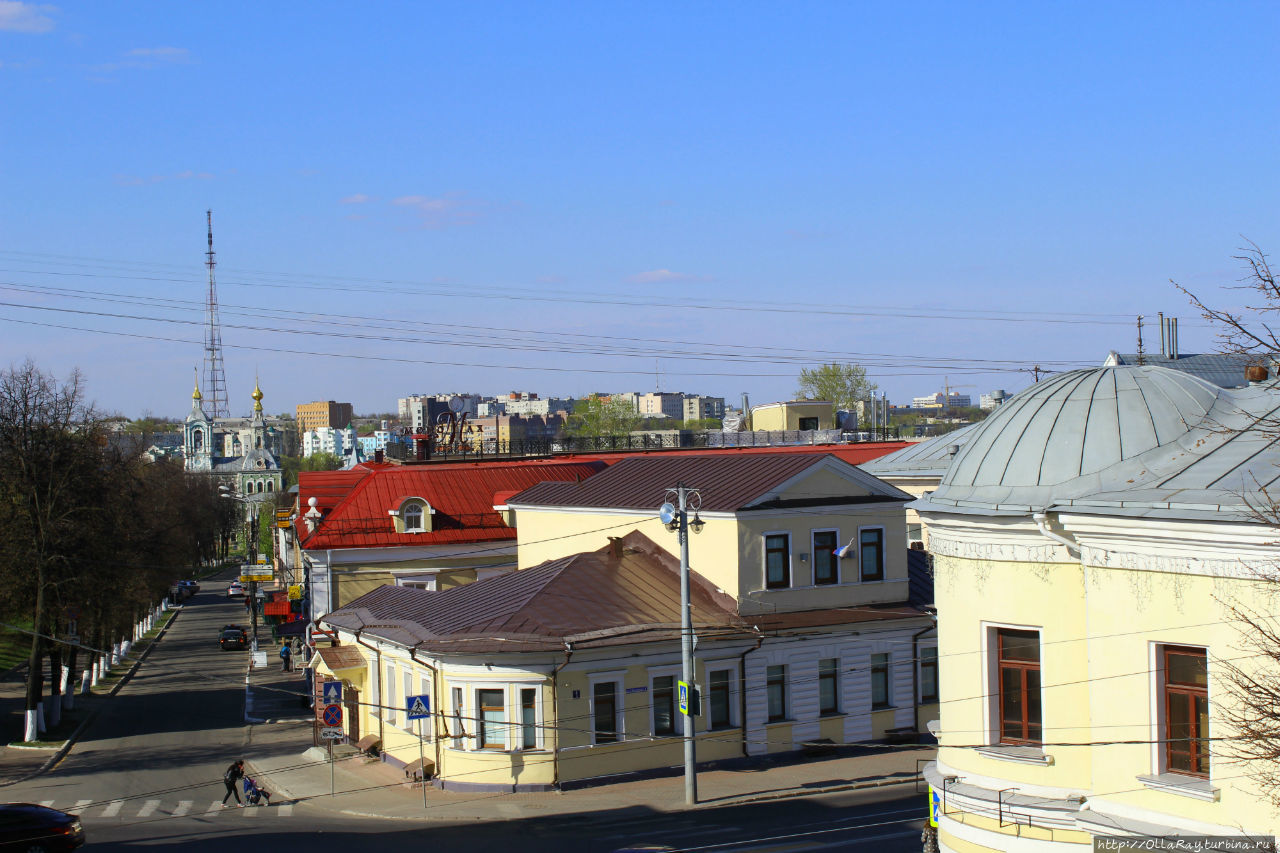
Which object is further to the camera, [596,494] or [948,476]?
[596,494]

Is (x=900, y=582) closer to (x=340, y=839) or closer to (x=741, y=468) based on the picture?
(x=741, y=468)

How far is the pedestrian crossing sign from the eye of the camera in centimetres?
2755

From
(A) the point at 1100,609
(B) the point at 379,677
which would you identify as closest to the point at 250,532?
(B) the point at 379,677

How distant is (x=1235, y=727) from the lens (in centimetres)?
1217

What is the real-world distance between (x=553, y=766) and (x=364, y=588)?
60.2 ft

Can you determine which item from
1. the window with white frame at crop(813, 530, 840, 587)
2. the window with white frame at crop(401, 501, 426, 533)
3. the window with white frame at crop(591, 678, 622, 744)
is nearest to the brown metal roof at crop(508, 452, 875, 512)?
the window with white frame at crop(813, 530, 840, 587)

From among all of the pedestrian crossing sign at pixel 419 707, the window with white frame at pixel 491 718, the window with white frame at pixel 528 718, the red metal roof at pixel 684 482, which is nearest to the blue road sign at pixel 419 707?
the pedestrian crossing sign at pixel 419 707

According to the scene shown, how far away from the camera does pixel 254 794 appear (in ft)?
95.5

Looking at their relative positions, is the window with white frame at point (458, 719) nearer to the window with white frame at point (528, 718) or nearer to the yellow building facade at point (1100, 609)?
the window with white frame at point (528, 718)

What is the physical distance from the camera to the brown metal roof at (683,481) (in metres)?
32.6

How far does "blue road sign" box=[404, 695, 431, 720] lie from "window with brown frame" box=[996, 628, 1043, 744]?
1549cm

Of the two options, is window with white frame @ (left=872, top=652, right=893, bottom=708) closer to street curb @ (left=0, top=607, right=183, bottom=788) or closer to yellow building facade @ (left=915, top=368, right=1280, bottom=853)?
yellow building facade @ (left=915, top=368, right=1280, bottom=853)

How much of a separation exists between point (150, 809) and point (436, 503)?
1866cm

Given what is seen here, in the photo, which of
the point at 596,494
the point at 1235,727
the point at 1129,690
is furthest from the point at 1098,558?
the point at 596,494
